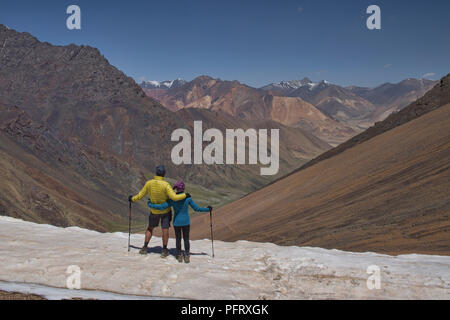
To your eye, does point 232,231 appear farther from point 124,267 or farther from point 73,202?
point 73,202

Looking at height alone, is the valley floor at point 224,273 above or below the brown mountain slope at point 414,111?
below

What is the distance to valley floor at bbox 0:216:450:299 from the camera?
23.7 ft

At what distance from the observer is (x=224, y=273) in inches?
325

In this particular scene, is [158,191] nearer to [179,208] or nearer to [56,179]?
[179,208]

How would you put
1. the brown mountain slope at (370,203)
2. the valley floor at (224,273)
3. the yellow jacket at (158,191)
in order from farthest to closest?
the brown mountain slope at (370,203) → the yellow jacket at (158,191) → the valley floor at (224,273)

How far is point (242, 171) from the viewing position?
131125 millimetres

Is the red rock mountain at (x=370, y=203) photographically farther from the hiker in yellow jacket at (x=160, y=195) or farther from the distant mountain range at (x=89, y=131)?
the distant mountain range at (x=89, y=131)

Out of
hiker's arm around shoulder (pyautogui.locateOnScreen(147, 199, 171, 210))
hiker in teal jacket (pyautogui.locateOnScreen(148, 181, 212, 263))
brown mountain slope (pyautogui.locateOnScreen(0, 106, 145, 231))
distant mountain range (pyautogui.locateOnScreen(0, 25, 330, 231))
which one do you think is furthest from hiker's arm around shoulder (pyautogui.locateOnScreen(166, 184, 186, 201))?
distant mountain range (pyautogui.locateOnScreen(0, 25, 330, 231))

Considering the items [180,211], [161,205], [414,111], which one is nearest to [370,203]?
[180,211]

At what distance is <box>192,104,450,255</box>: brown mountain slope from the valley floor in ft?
18.5

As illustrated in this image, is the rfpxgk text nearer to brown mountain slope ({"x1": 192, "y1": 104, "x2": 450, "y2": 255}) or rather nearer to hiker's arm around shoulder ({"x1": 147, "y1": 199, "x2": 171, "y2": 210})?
brown mountain slope ({"x1": 192, "y1": 104, "x2": 450, "y2": 255})

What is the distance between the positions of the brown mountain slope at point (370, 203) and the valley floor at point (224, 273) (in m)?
5.63

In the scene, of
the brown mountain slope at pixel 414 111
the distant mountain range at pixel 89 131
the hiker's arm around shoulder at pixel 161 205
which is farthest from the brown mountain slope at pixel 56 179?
the hiker's arm around shoulder at pixel 161 205

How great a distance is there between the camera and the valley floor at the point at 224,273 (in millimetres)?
7227
